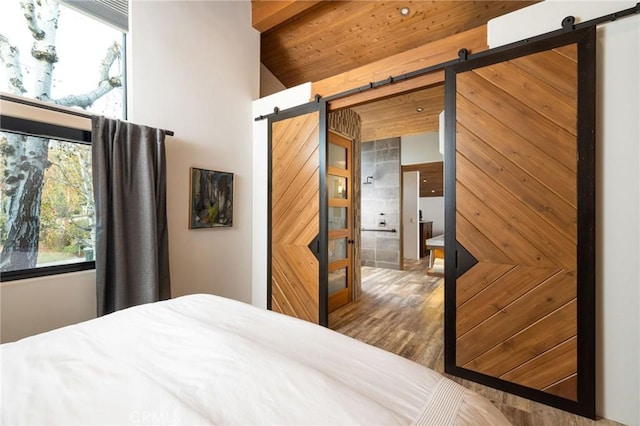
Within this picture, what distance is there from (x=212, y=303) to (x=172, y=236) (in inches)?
58.4

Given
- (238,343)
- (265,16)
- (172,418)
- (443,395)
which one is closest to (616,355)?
(443,395)

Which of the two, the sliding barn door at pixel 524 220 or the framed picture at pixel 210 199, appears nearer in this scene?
the sliding barn door at pixel 524 220

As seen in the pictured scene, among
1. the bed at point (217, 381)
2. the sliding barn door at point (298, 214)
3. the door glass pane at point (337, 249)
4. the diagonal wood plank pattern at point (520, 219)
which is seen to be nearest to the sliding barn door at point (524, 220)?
the diagonal wood plank pattern at point (520, 219)

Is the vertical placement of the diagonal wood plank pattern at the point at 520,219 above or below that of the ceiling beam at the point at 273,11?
below

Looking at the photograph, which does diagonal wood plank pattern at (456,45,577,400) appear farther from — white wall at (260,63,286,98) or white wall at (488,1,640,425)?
white wall at (260,63,286,98)

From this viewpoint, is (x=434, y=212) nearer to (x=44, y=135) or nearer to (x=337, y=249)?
(x=337, y=249)

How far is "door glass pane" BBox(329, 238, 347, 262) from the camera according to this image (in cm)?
374

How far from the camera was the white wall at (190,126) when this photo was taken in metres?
2.05

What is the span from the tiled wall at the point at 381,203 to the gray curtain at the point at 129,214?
182 inches

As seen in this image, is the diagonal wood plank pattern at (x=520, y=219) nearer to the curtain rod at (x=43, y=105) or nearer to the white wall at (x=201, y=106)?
the white wall at (x=201, y=106)

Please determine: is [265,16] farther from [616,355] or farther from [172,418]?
[616,355]

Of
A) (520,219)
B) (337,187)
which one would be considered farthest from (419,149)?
(520,219)

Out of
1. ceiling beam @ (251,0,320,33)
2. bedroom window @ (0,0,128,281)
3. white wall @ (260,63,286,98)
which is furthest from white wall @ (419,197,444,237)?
bedroom window @ (0,0,128,281)

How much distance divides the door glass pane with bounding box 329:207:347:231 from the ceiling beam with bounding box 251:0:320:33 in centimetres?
232
